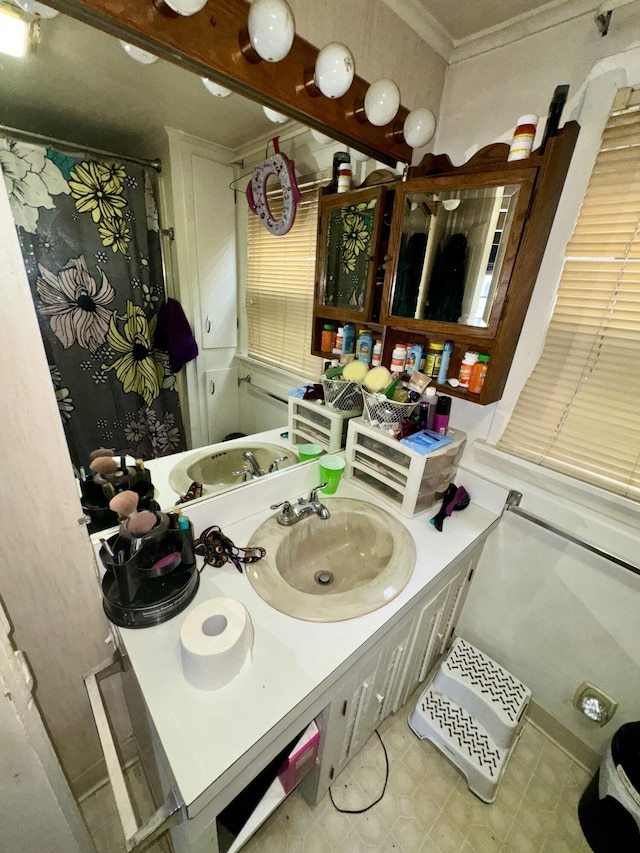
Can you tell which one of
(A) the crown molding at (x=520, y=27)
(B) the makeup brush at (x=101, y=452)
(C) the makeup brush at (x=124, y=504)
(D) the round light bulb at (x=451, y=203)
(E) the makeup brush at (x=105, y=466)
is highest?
(A) the crown molding at (x=520, y=27)

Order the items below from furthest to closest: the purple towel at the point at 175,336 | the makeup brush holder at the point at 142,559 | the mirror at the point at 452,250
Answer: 1. the mirror at the point at 452,250
2. the purple towel at the point at 175,336
3. the makeup brush holder at the point at 142,559

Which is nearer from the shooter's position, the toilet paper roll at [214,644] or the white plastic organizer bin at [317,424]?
the toilet paper roll at [214,644]

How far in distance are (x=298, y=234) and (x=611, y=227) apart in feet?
2.72

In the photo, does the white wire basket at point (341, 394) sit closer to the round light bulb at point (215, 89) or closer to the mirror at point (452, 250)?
the mirror at point (452, 250)

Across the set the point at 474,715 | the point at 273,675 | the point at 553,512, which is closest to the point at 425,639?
the point at 474,715

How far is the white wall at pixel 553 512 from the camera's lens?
81 cm

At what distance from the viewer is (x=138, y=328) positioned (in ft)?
2.46

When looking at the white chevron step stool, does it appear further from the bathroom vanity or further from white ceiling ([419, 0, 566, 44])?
white ceiling ([419, 0, 566, 44])

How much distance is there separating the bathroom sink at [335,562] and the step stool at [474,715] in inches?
21.5

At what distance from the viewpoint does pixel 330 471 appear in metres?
1.13

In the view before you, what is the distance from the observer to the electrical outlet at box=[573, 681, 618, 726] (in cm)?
104

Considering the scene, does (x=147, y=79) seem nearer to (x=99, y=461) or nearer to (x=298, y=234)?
(x=298, y=234)

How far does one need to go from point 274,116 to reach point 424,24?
1.70 ft

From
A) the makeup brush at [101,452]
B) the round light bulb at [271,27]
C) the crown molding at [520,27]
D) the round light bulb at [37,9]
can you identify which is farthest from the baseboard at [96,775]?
the crown molding at [520,27]
